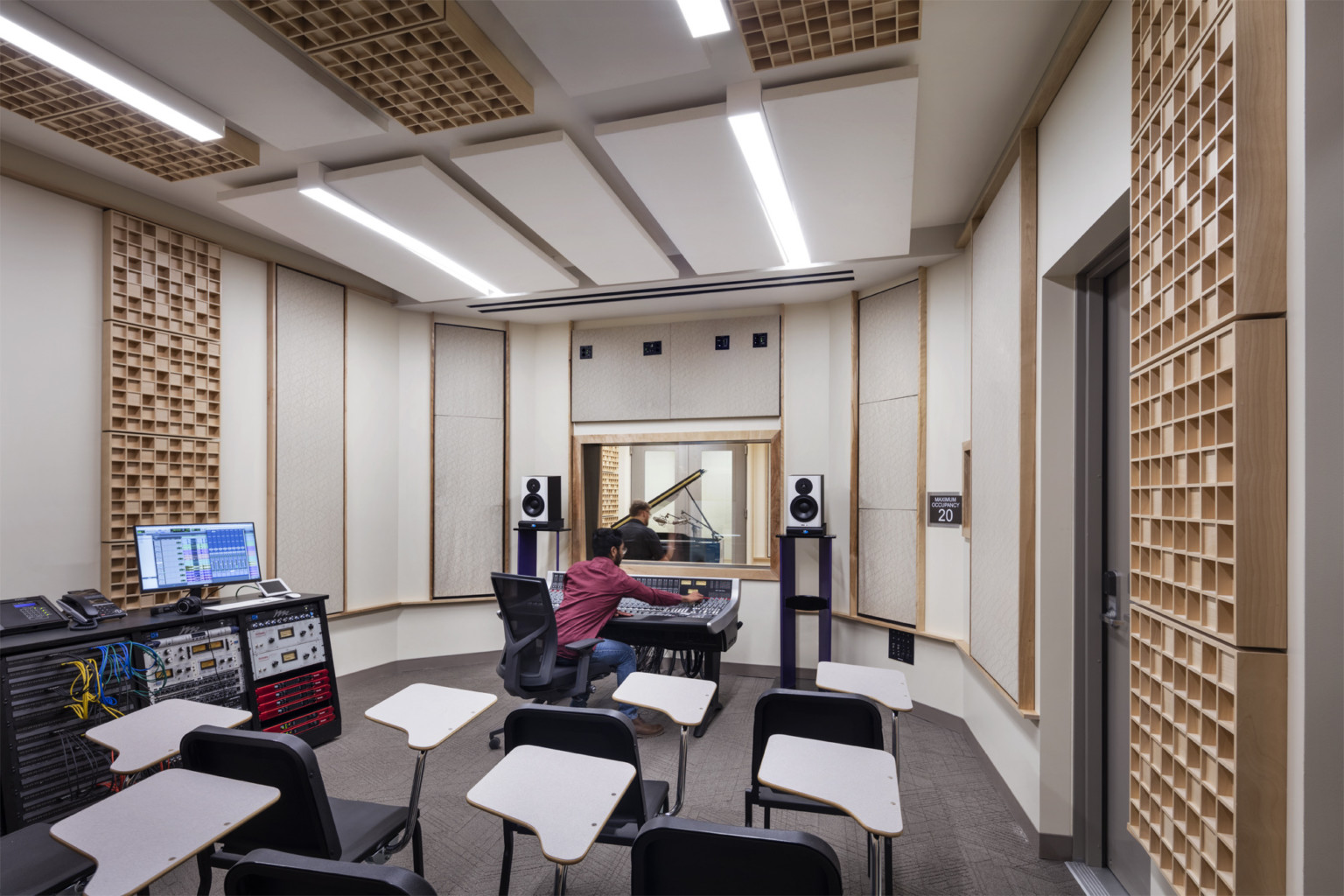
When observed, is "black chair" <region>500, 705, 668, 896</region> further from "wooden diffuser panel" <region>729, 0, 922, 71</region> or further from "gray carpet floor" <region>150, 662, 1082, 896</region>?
"wooden diffuser panel" <region>729, 0, 922, 71</region>

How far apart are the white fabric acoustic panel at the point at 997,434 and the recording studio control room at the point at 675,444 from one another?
4 centimetres

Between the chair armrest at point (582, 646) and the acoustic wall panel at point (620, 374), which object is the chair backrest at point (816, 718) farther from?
the acoustic wall panel at point (620, 374)

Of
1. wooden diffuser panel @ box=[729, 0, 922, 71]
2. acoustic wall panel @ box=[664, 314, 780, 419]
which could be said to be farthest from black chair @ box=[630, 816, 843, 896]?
acoustic wall panel @ box=[664, 314, 780, 419]

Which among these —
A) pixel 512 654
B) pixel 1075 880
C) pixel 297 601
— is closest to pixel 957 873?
pixel 1075 880

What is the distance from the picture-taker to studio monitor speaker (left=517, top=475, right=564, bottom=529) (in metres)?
4.90

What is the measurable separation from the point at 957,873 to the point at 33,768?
3.52 meters

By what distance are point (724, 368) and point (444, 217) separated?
243 centimetres

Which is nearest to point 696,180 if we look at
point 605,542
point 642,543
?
point 605,542

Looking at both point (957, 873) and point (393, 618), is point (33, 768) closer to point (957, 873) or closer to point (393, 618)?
point (393, 618)

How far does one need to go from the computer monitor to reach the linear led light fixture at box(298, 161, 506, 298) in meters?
1.79

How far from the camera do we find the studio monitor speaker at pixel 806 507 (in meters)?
4.27

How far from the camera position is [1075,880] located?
2.25m

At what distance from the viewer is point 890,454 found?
168 inches

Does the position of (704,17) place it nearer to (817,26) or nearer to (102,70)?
(817,26)
